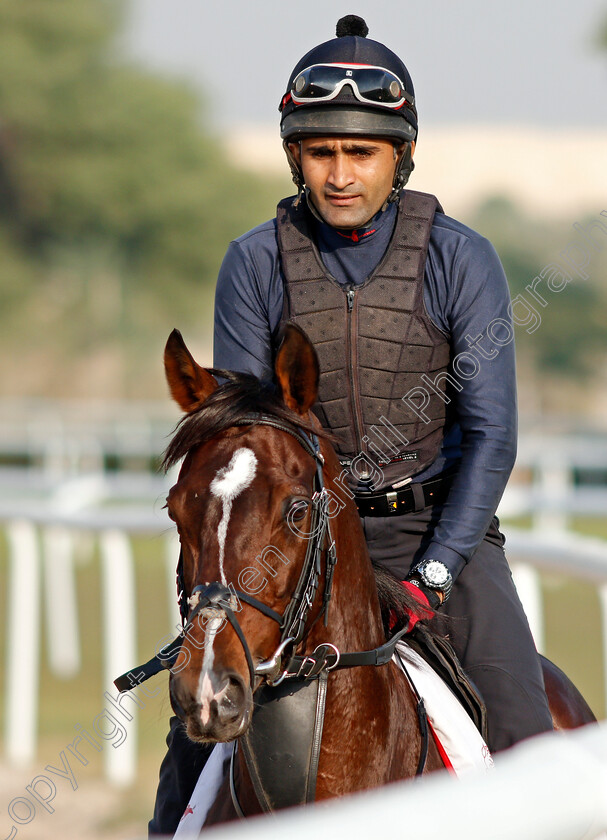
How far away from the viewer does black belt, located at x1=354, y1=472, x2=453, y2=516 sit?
3.15 m

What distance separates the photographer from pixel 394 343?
9.86ft

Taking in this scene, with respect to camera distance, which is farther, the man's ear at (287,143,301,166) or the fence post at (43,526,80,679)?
the fence post at (43,526,80,679)

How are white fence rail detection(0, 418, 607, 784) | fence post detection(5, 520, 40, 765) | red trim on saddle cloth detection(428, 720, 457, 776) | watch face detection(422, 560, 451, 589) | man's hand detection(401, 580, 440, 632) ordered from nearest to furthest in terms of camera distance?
Result: red trim on saddle cloth detection(428, 720, 457, 776) < man's hand detection(401, 580, 440, 632) < watch face detection(422, 560, 451, 589) < white fence rail detection(0, 418, 607, 784) < fence post detection(5, 520, 40, 765)

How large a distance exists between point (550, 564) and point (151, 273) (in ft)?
110

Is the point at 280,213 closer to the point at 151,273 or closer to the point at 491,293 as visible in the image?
the point at 491,293

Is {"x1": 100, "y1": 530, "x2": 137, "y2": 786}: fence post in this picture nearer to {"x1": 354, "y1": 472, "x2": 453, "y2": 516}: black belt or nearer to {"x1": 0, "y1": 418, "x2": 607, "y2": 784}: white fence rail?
{"x1": 0, "y1": 418, "x2": 607, "y2": 784}: white fence rail

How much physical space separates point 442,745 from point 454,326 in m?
1.14

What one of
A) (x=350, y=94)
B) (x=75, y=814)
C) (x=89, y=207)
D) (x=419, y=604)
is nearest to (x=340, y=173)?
(x=350, y=94)

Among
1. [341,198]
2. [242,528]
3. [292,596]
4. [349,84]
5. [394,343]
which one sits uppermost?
[349,84]

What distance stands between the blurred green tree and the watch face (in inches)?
1327

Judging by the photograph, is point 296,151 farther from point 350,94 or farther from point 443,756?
point 443,756

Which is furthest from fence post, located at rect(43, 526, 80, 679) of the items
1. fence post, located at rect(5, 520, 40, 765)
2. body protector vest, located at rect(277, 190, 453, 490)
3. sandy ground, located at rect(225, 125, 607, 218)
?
sandy ground, located at rect(225, 125, 607, 218)

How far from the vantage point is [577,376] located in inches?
1399

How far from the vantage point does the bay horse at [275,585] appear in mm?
2172
